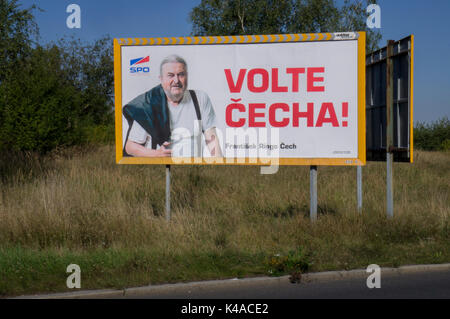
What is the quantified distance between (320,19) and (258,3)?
539 cm

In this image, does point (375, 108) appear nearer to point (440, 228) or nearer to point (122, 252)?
point (440, 228)

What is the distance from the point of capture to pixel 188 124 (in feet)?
31.7

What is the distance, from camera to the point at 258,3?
39156mm

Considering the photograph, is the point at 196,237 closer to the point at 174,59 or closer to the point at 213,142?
the point at 213,142

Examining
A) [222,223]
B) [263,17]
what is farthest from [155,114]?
[263,17]

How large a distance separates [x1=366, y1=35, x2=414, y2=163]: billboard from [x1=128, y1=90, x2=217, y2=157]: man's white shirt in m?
3.65

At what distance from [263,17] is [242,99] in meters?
32.7

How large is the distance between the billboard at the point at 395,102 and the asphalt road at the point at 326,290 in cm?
343

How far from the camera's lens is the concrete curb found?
226 inches

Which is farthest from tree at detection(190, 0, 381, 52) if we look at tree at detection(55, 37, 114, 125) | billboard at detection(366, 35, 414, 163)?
billboard at detection(366, 35, 414, 163)

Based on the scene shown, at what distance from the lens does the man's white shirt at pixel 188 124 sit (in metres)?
9.60

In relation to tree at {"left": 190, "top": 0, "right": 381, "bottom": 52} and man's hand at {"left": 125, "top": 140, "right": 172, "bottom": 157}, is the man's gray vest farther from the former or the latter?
tree at {"left": 190, "top": 0, "right": 381, "bottom": 52}

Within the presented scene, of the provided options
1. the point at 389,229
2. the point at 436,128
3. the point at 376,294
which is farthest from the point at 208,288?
the point at 436,128
